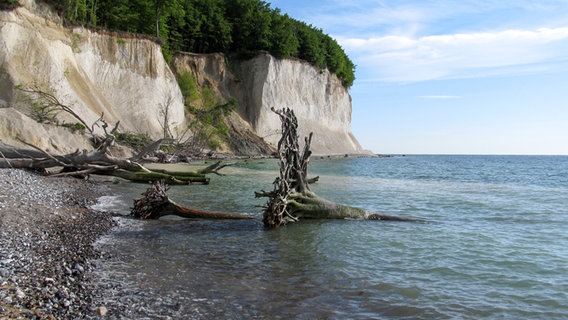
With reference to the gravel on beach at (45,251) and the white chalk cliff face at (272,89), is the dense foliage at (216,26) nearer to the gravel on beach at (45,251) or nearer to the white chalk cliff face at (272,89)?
the white chalk cliff face at (272,89)

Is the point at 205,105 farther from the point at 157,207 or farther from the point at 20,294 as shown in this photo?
the point at 20,294

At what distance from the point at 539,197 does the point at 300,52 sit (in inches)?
2143

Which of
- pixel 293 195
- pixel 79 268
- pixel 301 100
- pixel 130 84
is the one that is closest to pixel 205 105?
pixel 130 84

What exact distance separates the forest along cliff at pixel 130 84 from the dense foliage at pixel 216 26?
214 centimetres

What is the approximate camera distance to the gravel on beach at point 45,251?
4848 mm

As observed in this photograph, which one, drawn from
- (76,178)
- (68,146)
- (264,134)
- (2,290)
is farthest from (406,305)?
(264,134)

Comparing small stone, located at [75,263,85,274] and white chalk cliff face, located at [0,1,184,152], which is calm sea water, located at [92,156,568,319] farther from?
white chalk cliff face, located at [0,1,184,152]

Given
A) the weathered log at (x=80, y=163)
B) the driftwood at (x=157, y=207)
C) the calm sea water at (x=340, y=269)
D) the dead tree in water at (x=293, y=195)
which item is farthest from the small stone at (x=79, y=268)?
the weathered log at (x=80, y=163)

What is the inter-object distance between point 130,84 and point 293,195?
34.3 m

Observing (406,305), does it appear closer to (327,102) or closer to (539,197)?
(539,197)

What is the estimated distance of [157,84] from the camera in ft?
146

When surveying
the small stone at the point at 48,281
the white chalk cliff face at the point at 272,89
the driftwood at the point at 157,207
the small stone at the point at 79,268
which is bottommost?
the small stone at the point at 79,268

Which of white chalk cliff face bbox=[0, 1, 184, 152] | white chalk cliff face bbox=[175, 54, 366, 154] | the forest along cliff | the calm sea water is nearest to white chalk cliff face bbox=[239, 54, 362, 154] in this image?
white chalk cliff face bbox=[175, 54, 366, 154]

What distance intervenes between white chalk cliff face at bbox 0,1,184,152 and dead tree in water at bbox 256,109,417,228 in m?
14.1
